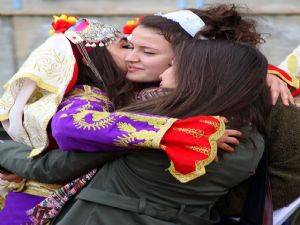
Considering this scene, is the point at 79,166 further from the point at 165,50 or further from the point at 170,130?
the point at 165,50

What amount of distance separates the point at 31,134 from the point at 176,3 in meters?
4.42

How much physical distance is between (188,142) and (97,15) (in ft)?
17.9

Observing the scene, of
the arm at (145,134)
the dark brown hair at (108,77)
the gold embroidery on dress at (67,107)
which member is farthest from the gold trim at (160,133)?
the dark brown hair at (108,77)

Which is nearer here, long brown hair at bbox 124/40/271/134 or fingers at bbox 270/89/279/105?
long brown hair at bbox 124/40/271/134

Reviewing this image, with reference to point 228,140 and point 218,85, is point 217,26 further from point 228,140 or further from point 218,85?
point 228,140

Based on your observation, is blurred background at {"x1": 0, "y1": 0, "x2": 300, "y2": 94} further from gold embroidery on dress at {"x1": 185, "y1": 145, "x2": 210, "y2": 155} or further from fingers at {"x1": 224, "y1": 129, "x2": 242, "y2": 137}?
gold embroidery on dress at {"x1": 185, "y1": 145, "x2": 210, "y2": 155}

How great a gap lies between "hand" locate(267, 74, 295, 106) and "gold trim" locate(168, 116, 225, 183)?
14.8 inches

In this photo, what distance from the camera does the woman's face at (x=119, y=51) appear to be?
2.17 meters

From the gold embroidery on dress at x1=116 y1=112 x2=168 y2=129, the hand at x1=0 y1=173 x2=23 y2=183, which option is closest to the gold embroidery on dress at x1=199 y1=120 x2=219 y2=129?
the gold embroidery on dress at x1=116 y1=112 x2=168 y2=129

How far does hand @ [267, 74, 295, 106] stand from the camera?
185cm

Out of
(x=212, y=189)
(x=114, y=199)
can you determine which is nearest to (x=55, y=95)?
(x=114, y=199)

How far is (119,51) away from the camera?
2203 millimetres

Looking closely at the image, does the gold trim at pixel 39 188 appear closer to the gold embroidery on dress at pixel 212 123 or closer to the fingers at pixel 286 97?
the gold embroidery on dress at pixel 212 123

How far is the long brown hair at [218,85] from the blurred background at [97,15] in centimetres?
410
